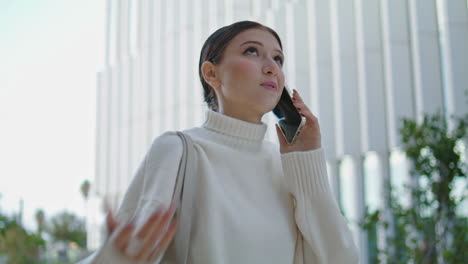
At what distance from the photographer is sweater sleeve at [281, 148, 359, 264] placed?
1.32 m

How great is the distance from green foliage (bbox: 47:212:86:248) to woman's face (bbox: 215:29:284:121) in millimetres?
38830

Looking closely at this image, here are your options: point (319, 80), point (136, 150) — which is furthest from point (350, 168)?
point (136, 150)

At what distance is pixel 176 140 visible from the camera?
4.13 feet

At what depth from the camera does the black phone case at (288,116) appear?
144cm

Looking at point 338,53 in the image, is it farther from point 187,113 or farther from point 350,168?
point 187,113

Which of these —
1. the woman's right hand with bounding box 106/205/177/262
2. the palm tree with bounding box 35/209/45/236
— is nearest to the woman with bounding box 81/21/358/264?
the woman's right hand with bounding box 106/205/177/262

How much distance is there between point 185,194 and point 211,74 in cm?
45

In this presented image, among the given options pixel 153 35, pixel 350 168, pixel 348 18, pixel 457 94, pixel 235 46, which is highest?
pixel 153 35

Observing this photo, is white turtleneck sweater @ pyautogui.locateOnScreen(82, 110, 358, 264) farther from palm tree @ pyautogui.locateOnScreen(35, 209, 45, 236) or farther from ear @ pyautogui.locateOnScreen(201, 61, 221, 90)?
palm tree @ pyautogui.locateOnScreen(35, 209, 45, 236)

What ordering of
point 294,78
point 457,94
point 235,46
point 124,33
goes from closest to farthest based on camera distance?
point 235,46
point 457,94
point 294,78
point 124,33

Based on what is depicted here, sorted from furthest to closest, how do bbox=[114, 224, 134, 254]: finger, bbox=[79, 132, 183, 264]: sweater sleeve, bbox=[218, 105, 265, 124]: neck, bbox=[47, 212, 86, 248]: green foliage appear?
bbox=[47, 212, 86, 248]: green foliage < bbox=[218, 105, 265, 124]: neck < bbox=[79, 132, 183, 264]: sweater sleeve < bbox=[114, 224, 134, 254]: finger

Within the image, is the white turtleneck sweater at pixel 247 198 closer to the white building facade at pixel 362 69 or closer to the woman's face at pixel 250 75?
the woman's face at pixel 250 75

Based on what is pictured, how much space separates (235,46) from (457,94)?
6208 mm

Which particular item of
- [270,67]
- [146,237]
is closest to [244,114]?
[270,67]
